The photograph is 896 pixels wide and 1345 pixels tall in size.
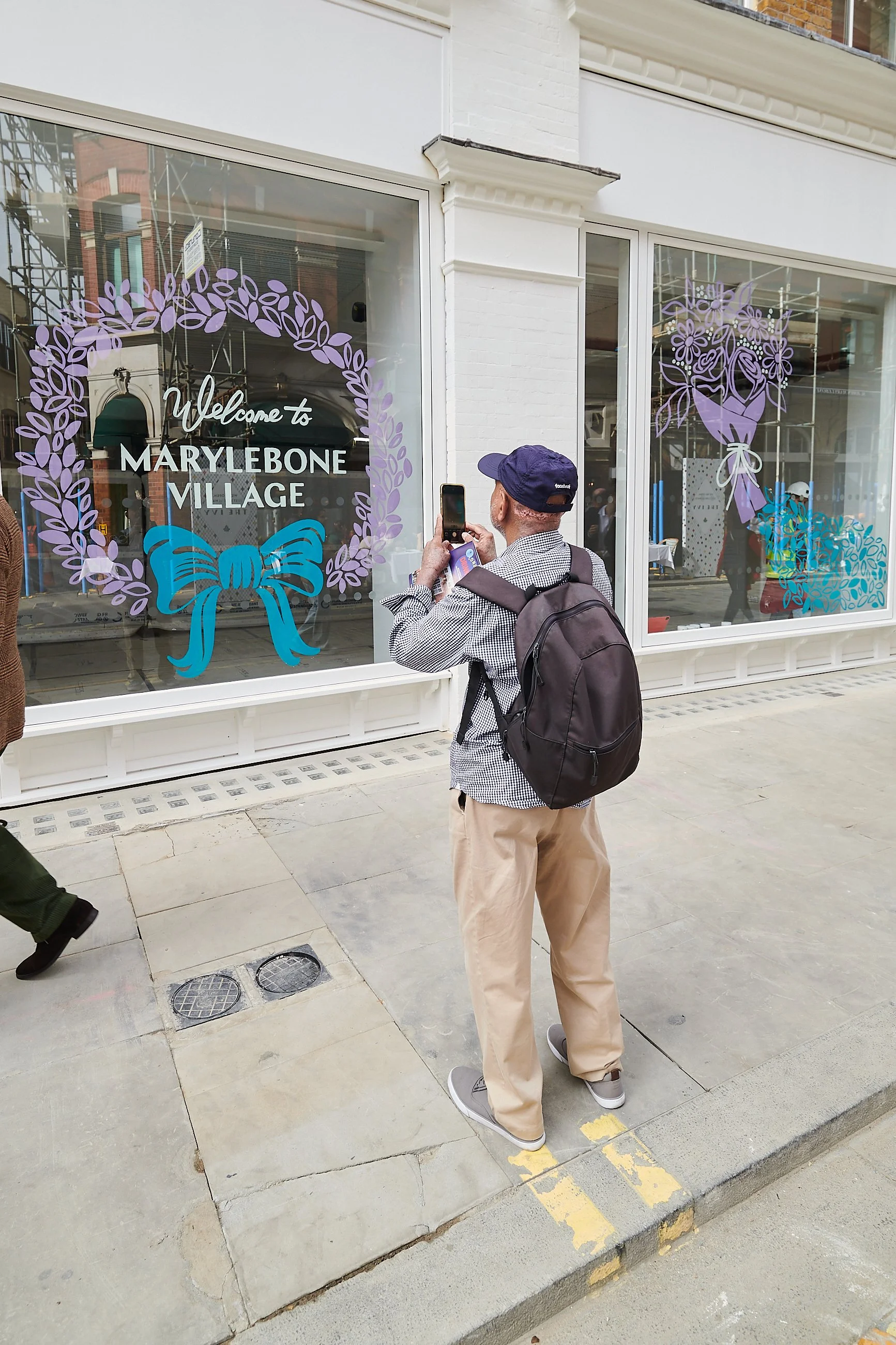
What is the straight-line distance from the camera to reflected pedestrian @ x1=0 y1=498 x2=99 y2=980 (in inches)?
128

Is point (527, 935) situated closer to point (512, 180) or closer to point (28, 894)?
point (28, 894)

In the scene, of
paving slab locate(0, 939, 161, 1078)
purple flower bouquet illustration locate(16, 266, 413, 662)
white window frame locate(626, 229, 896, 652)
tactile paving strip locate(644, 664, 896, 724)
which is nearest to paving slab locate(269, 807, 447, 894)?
paving slab locate(0, 939, 161, 1078)

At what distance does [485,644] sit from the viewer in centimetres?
230

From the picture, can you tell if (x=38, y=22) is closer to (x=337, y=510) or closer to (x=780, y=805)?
(x=337, y=510)

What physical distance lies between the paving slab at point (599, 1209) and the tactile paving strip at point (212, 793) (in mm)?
3279

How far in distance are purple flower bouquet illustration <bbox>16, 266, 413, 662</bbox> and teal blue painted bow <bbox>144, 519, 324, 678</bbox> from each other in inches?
5.7

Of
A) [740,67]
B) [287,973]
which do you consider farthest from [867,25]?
[287,973]

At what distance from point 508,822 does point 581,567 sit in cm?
72

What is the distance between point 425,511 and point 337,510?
69cm

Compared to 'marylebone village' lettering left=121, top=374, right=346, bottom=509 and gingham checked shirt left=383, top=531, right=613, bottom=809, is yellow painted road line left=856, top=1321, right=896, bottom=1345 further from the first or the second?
'marylebone village' lettering left=121, top=374, right=346, bottom=509

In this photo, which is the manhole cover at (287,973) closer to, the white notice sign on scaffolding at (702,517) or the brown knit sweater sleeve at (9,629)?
the brown knit sweater sleeve at (9,629)

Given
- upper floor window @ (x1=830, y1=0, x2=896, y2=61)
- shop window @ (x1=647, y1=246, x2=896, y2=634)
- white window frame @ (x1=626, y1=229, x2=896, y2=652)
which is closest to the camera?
white window frame @ (x1=626, y1=229, x2=896, y2=652)

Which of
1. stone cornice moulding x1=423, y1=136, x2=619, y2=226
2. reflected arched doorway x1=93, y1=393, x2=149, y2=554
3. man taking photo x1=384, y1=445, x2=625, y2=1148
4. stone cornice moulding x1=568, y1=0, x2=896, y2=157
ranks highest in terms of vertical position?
stone cornice moulding x1=568, y1=0, x2=896, y2=157

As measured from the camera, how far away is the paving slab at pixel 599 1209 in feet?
6.48
